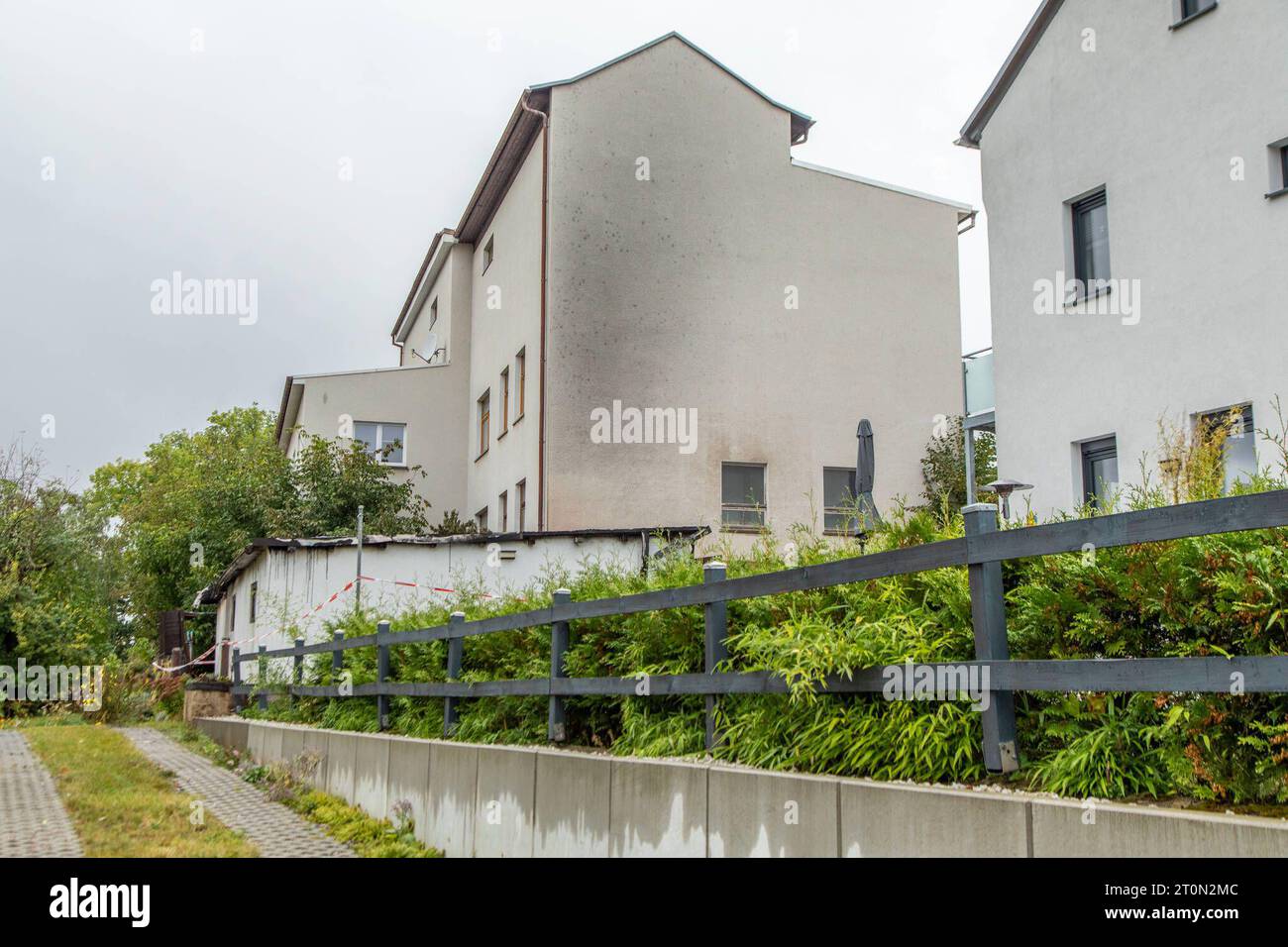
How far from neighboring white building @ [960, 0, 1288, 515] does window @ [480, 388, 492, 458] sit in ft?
43.2

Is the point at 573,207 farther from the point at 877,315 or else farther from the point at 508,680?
the point at 508,680

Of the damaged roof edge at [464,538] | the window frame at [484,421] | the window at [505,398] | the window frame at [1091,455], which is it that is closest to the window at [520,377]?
the window at [505,398]

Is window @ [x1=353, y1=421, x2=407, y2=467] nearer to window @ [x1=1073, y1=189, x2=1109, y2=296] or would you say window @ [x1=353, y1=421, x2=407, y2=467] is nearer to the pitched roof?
the pitched roof

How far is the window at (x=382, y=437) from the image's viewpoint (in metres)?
28.3

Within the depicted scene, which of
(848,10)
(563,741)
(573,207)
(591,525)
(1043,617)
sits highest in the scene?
(573,207)

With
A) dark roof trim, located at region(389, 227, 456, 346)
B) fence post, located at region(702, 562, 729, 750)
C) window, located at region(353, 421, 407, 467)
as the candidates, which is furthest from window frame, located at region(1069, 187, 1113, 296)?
dark roof trim, located at region(389, 227, 456, 346)

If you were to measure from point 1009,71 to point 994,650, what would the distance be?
530 inches

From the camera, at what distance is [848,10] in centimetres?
1209

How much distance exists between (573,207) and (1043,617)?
63.0ft

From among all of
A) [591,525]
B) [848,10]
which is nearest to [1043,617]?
[848,10]

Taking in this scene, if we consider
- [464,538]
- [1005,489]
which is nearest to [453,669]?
[1005,489]

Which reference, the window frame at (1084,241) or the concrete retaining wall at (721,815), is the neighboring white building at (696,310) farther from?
the concrete retaining wall at (721,815)

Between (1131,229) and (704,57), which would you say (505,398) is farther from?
(1131,229)

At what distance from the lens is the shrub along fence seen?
3.35 m
